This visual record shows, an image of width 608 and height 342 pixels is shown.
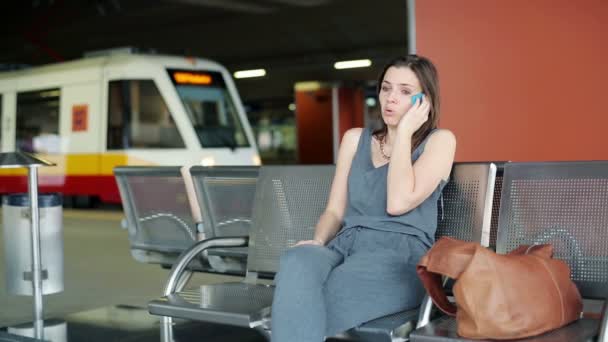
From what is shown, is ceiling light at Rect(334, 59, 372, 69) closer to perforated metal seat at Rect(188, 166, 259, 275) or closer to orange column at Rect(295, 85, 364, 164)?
orange column at Rect(295, 85, 364, 164)

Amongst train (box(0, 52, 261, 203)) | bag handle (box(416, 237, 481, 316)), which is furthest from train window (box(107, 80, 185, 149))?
bag handle (box(416, 237, 481, 316))

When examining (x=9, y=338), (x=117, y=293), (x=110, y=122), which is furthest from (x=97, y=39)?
(x=9, y=338)

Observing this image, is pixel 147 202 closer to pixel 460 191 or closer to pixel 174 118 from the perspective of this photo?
pixel 460 191

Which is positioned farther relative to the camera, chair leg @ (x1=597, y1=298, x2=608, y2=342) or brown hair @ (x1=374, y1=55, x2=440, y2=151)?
brown hair @ (x1=374, y1=55, x2=440, y2=151)

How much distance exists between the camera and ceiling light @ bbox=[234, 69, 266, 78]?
99.4 feet

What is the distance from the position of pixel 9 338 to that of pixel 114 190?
968 centimetres

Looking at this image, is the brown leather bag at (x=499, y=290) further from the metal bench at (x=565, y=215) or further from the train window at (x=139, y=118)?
the train window at (x=139, y=118)

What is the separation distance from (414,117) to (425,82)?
18 cm

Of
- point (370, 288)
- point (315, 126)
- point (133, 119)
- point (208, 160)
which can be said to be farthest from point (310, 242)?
point (315, 126)

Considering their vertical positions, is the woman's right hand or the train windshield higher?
the train windshield

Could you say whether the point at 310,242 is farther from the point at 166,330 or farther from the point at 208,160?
the point at 208,160

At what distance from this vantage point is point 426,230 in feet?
11.3

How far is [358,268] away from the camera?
10.6 ft

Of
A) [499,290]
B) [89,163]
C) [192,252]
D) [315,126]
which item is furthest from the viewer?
[315,126]
